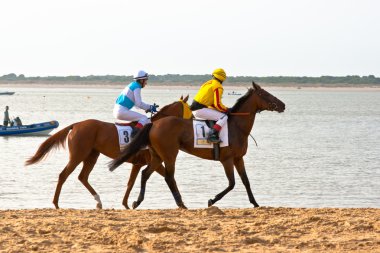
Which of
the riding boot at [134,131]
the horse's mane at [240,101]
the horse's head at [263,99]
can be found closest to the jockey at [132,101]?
the riding boot at [134,131]

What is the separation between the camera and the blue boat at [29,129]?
4216 cm

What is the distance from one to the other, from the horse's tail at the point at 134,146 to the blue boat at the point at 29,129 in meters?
28.4

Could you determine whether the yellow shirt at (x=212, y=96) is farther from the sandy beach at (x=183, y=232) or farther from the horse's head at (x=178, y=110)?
the sandy beach at (x=183, y=232)

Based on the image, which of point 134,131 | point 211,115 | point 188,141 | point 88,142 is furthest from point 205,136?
point 88,142

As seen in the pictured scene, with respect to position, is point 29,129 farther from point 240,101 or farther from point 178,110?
point 240,101

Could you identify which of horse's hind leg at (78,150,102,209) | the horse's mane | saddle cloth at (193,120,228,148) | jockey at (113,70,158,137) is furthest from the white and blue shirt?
the horse's mane

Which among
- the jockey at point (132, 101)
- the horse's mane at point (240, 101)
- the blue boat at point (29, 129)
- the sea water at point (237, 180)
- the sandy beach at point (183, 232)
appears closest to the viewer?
the sandy beach at point (183, 232)

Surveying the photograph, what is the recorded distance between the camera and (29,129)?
140 feet

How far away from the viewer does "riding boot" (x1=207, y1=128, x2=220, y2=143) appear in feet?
48.0

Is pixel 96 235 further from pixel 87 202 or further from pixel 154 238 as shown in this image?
pixel 87 202

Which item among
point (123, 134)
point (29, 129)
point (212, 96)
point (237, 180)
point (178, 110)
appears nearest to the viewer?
point (212, 96)

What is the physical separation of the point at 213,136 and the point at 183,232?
3.72m

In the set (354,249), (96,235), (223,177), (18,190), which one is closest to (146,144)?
(96,235)

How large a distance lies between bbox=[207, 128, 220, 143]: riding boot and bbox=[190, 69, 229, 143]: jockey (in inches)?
1.5
